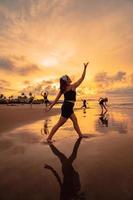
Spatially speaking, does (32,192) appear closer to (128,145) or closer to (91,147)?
(91,147)

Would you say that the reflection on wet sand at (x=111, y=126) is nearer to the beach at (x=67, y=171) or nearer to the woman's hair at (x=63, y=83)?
the beach at (x=67, y=171)

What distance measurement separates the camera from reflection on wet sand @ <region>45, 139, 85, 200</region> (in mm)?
3568

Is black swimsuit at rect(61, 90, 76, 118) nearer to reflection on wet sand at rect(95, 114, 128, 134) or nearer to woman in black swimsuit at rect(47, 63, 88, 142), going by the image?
woman in black swimsuit at rect(47, 63, 88, 142)

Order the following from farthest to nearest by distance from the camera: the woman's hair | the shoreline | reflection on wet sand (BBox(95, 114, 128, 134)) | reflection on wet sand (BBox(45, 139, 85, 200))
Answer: the shoreline, reflection on wet sand (BBox(95, 114, 128, 134)), the woman's hair, reflection on wet sand (BBox(45, 139, 85, 200))

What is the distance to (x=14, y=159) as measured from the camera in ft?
18.7

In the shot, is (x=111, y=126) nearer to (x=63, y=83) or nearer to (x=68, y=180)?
(x=63, y=83)

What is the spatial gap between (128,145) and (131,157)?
140cm

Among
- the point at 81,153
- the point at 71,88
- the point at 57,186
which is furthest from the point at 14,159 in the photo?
the point at 71,88

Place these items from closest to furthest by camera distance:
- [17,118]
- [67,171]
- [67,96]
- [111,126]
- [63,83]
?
[67,171]
[63,83]
[67,96]
[111,126]
[17,118]

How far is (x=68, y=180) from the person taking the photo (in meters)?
4.19

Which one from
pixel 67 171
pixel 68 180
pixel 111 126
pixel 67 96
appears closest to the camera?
pixel 68 180

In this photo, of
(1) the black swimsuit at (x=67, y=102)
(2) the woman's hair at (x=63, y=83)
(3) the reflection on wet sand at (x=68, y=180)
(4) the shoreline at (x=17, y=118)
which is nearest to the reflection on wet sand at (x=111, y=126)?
(1) the black swimsuit at (x=67, y=102)

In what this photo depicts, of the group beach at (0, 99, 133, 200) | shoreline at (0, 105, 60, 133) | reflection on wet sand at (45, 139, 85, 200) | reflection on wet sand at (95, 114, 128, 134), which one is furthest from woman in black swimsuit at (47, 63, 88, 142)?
shoreline at (0, 105, 60, 133)

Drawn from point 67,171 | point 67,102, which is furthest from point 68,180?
Result: point 67,102
